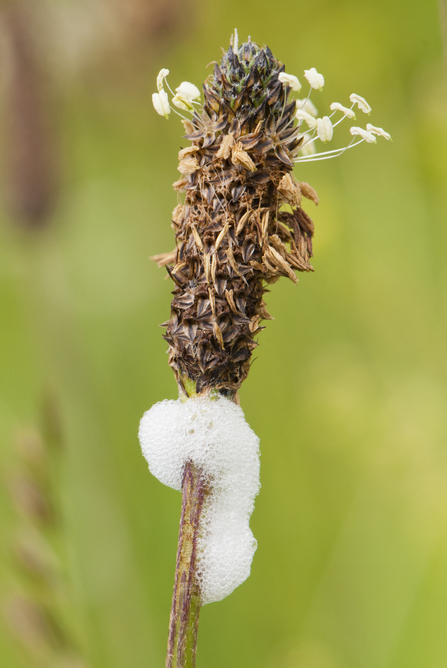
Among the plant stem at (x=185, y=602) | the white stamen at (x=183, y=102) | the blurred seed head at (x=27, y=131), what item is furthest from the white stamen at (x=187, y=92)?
the blurred seed head at (x=27, y=131)

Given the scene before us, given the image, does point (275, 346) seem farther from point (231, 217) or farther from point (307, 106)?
point (231, 217)

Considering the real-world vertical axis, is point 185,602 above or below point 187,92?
below

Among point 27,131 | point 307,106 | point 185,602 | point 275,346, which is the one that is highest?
point 27,131

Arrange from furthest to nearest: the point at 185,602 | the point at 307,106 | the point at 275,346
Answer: the point at 275,346
the point at 307,106
the point at 185,602

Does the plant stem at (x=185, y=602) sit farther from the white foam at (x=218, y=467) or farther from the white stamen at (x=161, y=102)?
the white stamen at (x=161, y=102)

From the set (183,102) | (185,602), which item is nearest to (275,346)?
(183,102)

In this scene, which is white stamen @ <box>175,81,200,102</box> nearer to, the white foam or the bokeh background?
the white foam
